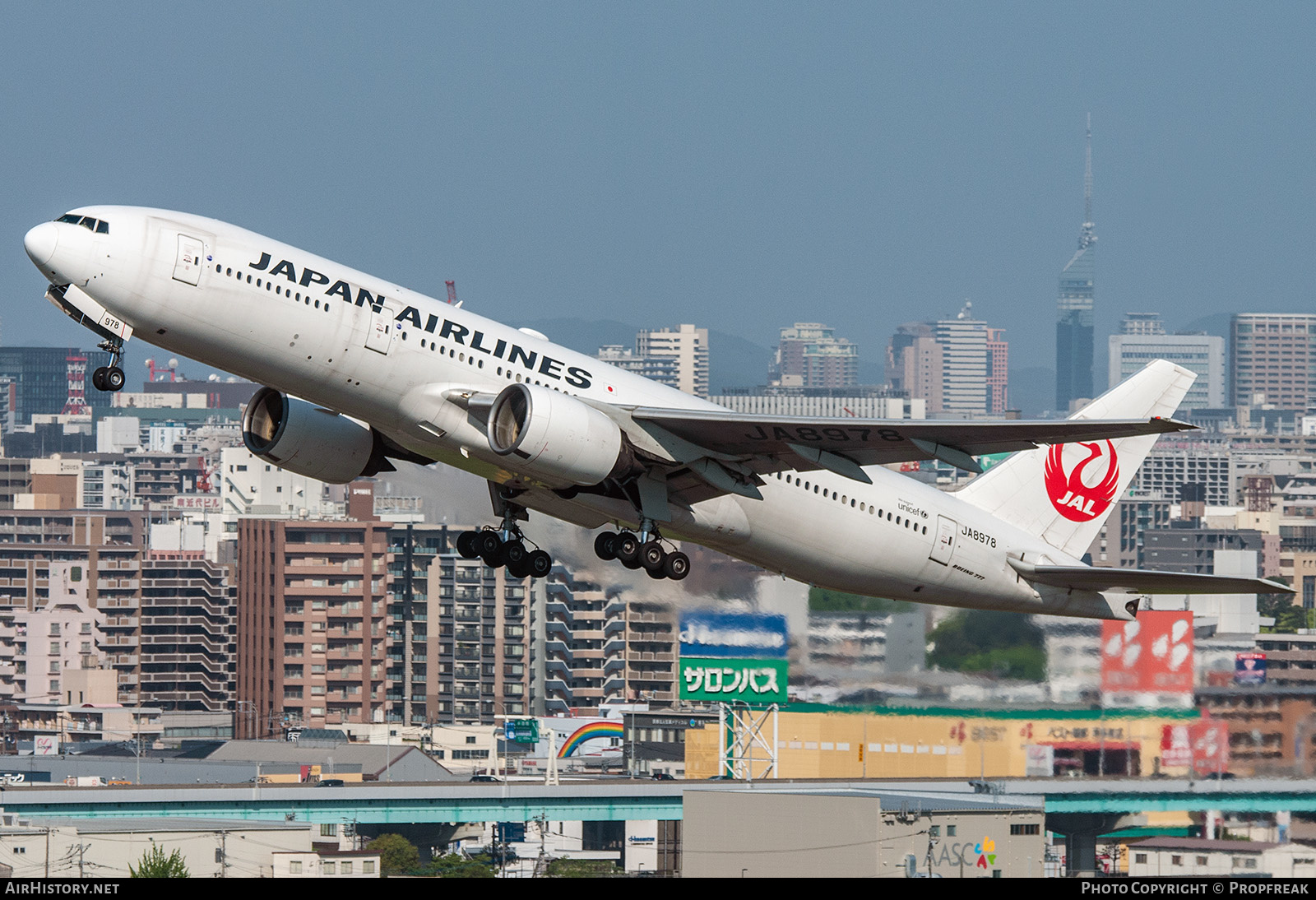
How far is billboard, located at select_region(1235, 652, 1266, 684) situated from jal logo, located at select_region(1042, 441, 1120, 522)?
457 inches

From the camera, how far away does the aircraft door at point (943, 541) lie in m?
38.2

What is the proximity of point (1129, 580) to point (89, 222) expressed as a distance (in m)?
20.3

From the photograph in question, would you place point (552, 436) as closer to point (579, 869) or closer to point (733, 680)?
point (733, 680)

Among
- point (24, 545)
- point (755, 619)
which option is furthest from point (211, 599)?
point (755, 619)

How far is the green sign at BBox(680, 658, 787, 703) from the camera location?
52562mm

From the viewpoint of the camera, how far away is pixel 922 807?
50.4 m

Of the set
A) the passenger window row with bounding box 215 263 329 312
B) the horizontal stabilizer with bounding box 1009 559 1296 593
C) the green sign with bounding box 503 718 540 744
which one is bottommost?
the green sign with bounding box 503 718 540 744

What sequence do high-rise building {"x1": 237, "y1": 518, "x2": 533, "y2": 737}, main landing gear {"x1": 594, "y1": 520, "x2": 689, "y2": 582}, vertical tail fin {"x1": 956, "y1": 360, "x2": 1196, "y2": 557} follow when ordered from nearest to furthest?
1. main landing gear {"x1": 594, "y1": 520, "x2": 689, "y2": 582}
2. vertical tail fin {"x1": 956, "y1": 360, "x2": 1196, "y2": 557}
3. high-rise building {"x1": 237, "y1": 518, "x2": 533, "y2": 737}

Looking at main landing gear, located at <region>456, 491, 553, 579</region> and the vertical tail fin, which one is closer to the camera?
main landing gear, located at <region>456, 491, 553, 579</region>

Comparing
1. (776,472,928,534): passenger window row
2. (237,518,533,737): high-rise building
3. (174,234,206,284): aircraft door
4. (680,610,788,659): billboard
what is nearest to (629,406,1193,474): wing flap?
(776,472,928,534): passenger window row

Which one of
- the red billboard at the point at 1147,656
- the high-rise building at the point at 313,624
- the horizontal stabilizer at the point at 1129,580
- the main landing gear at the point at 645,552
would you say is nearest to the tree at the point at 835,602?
the red billboard at the point at 1147,656

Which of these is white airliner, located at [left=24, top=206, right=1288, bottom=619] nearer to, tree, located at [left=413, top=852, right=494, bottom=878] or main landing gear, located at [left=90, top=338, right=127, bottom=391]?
main landing gear, located at [left=90, top=338, right=127, bottom=391]

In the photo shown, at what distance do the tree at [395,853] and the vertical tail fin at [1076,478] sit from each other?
4286 centimetres
